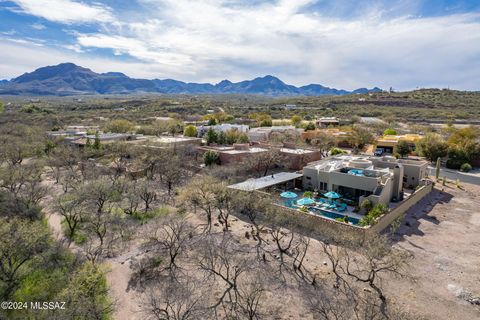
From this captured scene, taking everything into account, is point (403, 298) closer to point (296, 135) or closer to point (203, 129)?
point (296, 135)

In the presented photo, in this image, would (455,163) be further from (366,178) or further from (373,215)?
(373,215)

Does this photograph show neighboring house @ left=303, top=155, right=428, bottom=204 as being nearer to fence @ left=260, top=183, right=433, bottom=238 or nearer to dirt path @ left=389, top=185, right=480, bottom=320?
fence @ left=260, top=183, right=433, bottom=238

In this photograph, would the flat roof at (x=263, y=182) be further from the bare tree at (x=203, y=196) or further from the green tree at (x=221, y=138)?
the green tree at (x=221, y=138)

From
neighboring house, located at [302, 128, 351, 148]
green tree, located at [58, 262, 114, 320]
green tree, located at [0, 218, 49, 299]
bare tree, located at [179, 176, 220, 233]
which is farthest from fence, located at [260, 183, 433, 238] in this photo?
neighboring house, located at [302, 128, 351, 148]

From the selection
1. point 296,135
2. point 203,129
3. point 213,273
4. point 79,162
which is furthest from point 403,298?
point 203,129

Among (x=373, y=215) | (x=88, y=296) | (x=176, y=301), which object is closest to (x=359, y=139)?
(x=373, y=215)

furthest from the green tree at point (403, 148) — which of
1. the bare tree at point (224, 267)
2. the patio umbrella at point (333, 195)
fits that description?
the bare tree at point (224, 267)
